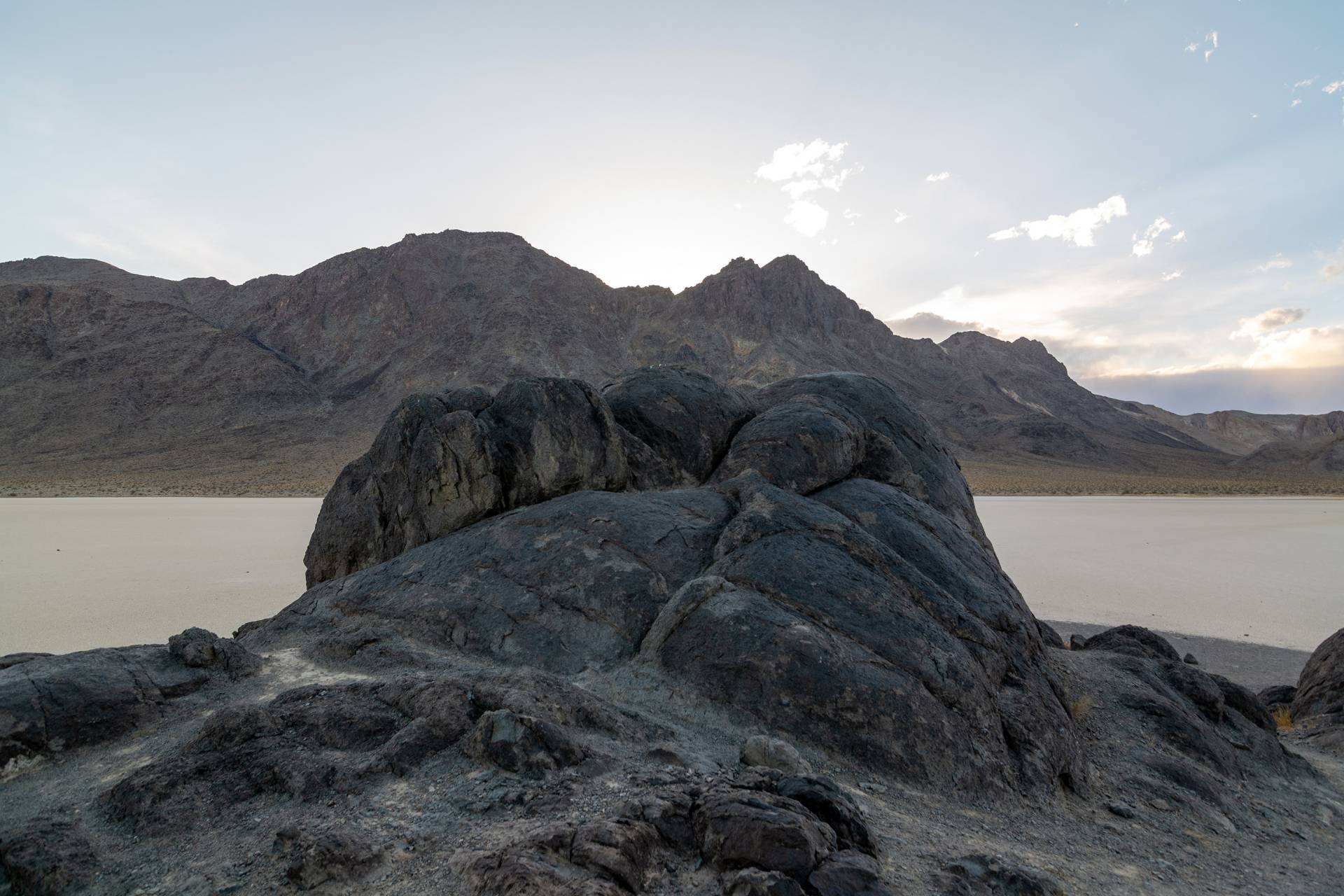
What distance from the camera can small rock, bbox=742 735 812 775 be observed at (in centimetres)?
525

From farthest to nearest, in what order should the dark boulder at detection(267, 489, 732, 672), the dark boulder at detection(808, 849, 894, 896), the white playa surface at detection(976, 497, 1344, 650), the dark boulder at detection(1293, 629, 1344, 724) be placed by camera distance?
1. the white playa surface at detection(976, 497, 1344, 650)
2. the dark boulder at detection(1293, 629, 1344, 724)
3. the dark boulder at detection(267, 489, 732, 672)
4. the dark boulder at detection(808, 849, 894, 896)

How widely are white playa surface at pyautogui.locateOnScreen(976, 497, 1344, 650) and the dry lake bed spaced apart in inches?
3.1

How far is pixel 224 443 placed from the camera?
3036 inches

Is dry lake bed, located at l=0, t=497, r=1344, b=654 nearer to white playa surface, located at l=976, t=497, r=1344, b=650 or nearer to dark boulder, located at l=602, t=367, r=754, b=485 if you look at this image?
white playa surface, located at l=976, t=497, r=1344, b=650

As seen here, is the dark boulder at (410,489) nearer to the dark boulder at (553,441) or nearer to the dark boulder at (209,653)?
the dark boulder at (553,441)

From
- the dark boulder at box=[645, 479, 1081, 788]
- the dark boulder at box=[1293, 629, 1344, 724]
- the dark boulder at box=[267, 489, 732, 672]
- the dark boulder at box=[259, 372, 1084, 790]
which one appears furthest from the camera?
the dark boulder at box=[1293, 629, 1344, 724]

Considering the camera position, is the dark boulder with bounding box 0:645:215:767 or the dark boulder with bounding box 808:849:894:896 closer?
the dark boulder with bounding box 808:849:894:896

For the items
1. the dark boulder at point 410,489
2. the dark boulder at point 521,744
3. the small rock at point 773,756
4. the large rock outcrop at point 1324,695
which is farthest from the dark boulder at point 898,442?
the dark boulder at point 521,744

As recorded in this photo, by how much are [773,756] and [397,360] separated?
338ft

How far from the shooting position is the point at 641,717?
594cm

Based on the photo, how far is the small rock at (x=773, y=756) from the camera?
5.25m

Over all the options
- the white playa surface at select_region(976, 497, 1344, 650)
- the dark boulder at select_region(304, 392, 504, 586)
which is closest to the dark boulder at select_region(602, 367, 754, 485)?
the dark boulder at select_region(304, 392, 504, 586)

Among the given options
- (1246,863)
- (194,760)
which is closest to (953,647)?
(1246,863)

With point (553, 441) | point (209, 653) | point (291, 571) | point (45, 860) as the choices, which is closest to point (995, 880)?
point (45, 860)
